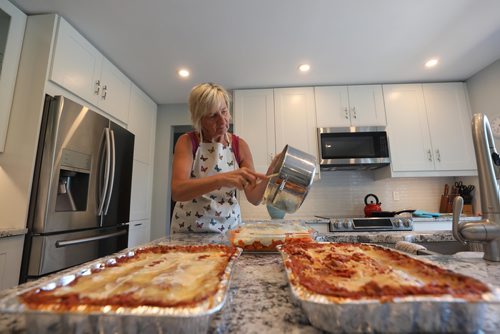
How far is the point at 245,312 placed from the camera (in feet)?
1.21

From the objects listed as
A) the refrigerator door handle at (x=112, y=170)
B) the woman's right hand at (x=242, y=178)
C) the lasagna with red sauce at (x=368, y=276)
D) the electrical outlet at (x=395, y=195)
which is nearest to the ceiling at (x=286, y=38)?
the refrigerator door handle at (x=112, y=170)

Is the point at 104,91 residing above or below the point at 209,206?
above

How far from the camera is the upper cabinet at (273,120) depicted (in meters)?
2.75

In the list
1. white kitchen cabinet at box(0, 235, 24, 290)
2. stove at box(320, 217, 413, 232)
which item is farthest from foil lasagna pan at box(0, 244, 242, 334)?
stove at box(320, 217, 413, 232)

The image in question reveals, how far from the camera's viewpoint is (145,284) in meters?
0.40

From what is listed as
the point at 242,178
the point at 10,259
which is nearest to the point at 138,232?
the point at 10,259

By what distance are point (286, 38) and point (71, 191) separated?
6.66 feet

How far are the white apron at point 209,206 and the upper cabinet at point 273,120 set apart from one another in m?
1.50

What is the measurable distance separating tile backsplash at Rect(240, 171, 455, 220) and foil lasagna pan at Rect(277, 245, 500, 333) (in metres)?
2.52

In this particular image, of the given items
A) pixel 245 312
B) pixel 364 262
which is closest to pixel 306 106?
pixel 364 262

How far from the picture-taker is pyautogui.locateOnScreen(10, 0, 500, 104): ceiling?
1.72 meters

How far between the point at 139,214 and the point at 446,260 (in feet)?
9.13

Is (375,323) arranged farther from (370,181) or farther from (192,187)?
(370,181)

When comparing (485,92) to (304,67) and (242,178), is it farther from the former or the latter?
(242,178)
